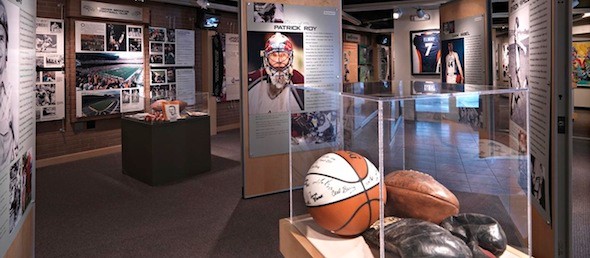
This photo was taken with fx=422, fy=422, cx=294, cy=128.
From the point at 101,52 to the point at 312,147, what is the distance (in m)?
6.59

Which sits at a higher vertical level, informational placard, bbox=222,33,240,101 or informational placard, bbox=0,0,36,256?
informational placard, bbox=222,33,240,101

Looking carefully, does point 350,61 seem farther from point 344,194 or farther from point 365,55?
point 344,194

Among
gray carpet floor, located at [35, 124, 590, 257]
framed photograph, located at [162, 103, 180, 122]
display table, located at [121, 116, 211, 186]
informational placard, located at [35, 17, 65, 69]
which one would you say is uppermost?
informational placard, located at [35, 17, 65, 69]

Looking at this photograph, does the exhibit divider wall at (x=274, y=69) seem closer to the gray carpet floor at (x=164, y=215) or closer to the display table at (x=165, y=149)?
the gray carpet floor at (x=164, y=215)

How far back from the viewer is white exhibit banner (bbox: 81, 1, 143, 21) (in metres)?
7.31

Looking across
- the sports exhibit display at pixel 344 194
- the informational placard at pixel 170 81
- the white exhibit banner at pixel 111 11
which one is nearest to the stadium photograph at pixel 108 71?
the informational placard at pixel 170 81

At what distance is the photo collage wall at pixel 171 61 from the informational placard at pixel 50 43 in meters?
1.81

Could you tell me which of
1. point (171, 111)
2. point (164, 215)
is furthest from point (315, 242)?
point (171, 111)

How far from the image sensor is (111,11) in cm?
768

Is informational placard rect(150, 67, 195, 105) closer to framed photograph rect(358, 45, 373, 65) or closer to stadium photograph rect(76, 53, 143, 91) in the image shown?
stadium photograph rect(76, 53, 143, 91)

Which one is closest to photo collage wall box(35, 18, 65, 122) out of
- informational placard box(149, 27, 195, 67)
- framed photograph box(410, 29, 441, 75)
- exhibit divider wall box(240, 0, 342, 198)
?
informational placard box(149, 27, 195, 67)

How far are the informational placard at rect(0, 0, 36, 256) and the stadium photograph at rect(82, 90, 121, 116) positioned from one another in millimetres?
Answer: 5694

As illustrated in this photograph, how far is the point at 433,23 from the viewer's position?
10.7 metres

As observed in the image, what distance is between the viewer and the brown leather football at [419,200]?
154 cm
